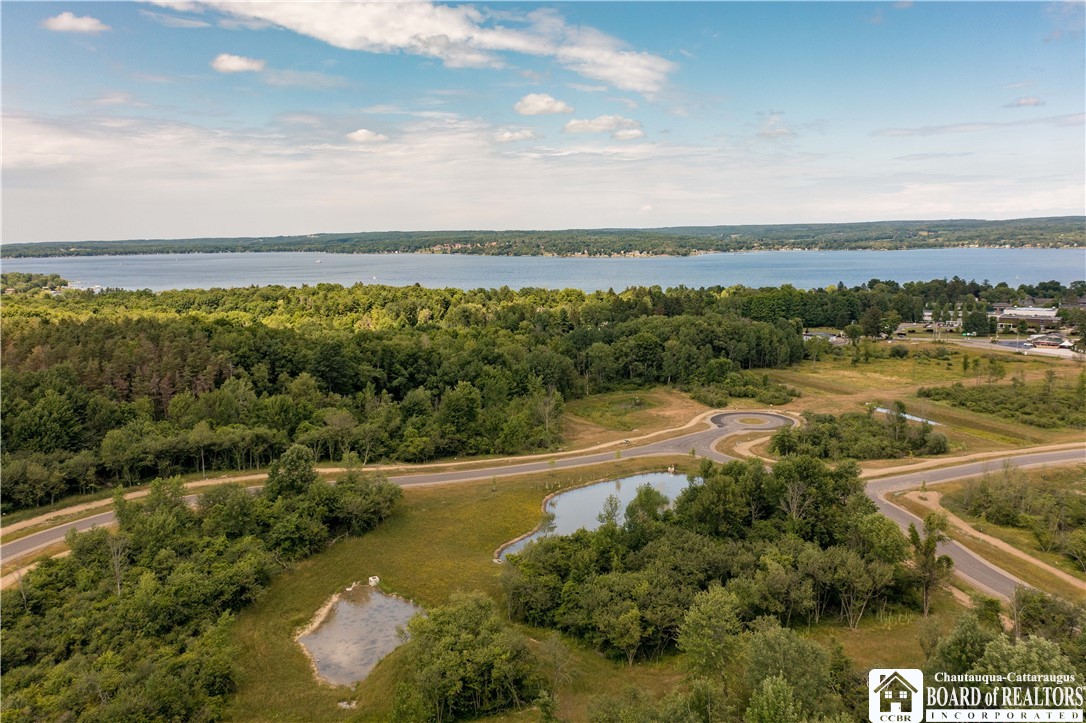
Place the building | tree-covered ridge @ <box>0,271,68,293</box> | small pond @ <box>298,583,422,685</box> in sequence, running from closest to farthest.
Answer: small pond @ <box>298,583,422,685</box>, the building, tree-covered ridge @ <box>0,271,68,293</box>

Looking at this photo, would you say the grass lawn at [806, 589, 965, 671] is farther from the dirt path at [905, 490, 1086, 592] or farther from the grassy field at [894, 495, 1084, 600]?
the dirt path at [905, 490, 1086, 592]

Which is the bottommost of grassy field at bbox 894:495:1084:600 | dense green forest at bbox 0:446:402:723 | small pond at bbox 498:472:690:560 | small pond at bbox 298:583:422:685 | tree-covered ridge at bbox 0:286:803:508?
small pond at bbox 298:583:422:685

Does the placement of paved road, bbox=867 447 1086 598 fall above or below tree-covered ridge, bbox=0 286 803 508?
below

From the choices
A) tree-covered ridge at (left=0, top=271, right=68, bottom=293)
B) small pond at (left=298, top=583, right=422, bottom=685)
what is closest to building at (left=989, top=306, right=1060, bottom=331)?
small pond at (left=298, top=583, right=422, bottom=685)

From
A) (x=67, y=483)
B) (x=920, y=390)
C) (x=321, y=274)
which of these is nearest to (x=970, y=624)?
(x=67, y=483)

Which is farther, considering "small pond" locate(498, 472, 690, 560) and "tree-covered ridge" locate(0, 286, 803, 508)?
"tree-covered ridge" locate(0, 286, 803, 508)

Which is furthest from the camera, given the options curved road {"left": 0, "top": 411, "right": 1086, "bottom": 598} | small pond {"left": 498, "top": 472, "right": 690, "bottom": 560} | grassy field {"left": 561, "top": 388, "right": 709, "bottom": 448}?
grassy field {"left": 561, "top": 388, "right": 709, "bottom": 448}

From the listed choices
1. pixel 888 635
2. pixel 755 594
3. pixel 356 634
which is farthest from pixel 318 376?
pixel 888 635

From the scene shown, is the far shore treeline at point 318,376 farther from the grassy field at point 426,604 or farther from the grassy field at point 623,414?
the grassy field at point 426,604
